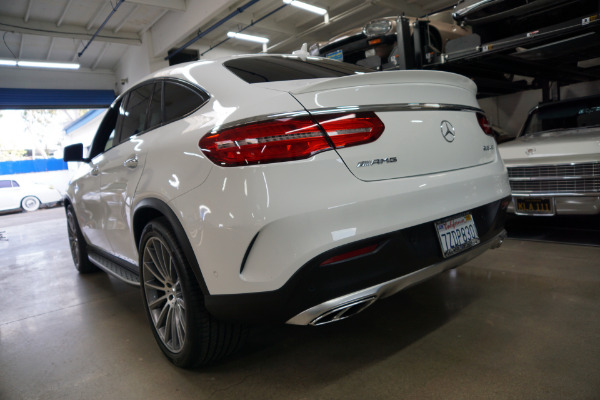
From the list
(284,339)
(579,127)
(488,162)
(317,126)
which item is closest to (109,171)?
(284,339)

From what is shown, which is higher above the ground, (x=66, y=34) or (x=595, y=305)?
(x=66, y=34)

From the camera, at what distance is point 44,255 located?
574 centimetres

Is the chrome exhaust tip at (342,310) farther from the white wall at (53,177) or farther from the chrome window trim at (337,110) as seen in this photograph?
the white wall at (53,177)

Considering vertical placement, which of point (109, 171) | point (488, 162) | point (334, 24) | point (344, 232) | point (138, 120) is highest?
point (334, 24)

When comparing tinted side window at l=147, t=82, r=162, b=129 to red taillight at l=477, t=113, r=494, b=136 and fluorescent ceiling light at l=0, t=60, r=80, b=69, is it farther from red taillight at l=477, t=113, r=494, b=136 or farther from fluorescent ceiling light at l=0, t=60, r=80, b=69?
fluorescent ceiling light at l=0, t=60, r=80, b=69

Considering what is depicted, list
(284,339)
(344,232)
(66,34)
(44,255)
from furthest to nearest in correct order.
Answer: (66,34) → (44,255) → (284,339) → (344,232)

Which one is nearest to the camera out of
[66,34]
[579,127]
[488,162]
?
[488,162]

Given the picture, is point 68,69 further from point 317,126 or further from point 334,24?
point 317,126

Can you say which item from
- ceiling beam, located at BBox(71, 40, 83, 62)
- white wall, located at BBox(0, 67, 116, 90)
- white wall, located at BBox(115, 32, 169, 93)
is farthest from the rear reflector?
white wall, located at BBox(0, 67, 116, 90)

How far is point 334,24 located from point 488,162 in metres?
11.9

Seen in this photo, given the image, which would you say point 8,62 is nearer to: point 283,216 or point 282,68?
point 282,68

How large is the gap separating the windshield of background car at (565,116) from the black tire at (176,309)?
170 inches

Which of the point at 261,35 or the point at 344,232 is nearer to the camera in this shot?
the point at 344,232

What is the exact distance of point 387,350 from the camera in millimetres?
1930
